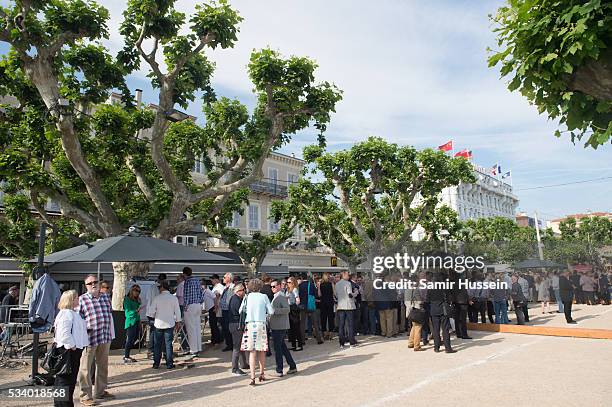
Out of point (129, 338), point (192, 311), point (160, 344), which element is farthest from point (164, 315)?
point (129, 338)

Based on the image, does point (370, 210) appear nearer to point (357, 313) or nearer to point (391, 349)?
point (357, 313)

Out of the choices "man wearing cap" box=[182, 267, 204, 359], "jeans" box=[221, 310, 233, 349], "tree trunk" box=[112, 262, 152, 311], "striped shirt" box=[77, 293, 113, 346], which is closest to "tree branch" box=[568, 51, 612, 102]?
"striped shirt" box=[77, 293, 113, 346]

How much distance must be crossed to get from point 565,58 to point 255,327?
5.84m

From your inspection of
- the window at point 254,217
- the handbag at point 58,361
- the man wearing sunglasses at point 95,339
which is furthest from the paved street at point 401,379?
the window at point 254,217

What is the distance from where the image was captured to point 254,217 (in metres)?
34.1

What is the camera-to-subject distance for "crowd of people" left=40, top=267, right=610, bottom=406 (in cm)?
676

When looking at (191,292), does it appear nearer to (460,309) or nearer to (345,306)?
(345,306)

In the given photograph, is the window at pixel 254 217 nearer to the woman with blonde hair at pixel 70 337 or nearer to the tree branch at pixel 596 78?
the woman with blonde hair at pixel 70 337

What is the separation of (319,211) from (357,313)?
11971mm

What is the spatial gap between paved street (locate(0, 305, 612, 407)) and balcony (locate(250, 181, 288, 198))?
23.9 metres

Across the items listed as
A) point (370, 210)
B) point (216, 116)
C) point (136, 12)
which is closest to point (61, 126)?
point (136, 12)

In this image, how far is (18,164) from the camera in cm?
1130

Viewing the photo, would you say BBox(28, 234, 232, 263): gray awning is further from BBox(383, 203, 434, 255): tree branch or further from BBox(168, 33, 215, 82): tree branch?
BBox(383, 203, 434, 255): tree branch

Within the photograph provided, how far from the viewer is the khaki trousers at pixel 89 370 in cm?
659
